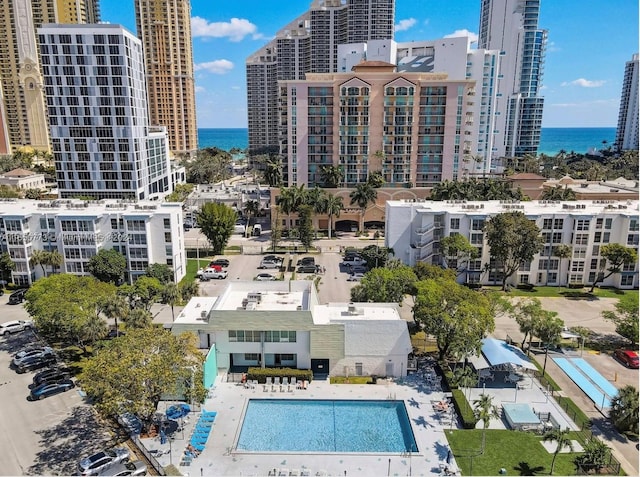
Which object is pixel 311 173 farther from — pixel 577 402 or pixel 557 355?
pixel 577 402

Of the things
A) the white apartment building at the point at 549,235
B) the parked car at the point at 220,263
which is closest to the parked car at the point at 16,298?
the parked car at the point at 220,263

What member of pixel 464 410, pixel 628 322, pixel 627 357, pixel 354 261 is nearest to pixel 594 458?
pixel 464 410

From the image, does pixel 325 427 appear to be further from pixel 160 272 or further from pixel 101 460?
pixel 160 272

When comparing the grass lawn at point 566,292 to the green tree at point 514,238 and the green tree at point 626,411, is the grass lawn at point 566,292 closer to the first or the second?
the green tree at point 514,238

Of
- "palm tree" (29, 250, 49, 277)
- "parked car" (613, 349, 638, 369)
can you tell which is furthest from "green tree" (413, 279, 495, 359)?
"palm tree" (29, 250, 49, 277)

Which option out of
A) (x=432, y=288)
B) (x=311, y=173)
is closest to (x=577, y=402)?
(x=432, y=288)

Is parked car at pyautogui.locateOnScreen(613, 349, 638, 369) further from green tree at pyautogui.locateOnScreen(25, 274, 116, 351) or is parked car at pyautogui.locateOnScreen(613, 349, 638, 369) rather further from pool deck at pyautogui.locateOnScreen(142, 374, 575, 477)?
green tree at pyautogui.locateOnScreen(25, 274, 116, 351)
